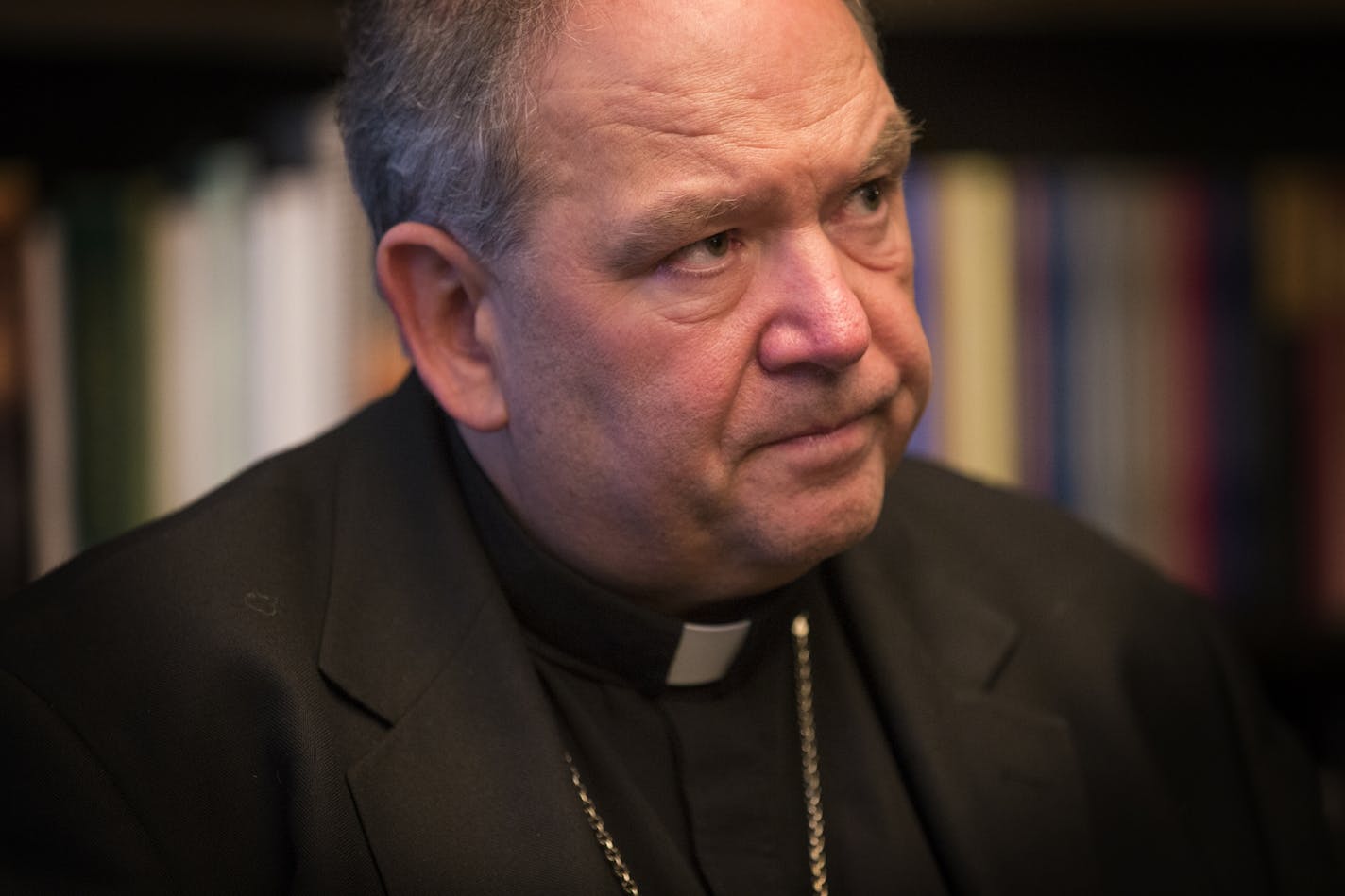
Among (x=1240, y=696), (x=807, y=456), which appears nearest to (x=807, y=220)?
(x=807, y=456)

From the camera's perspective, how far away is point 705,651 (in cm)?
142

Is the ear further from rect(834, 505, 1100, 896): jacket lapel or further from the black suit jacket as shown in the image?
rect(834, 505, 1100, 896): jacket lapel

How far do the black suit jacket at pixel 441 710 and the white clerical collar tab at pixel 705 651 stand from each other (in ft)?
0.48

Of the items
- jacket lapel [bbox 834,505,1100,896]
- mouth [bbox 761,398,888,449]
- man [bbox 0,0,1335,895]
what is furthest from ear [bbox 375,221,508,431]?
jacket lapel [bbox 834,505,1100,896]

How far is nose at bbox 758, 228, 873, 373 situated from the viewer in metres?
1.22

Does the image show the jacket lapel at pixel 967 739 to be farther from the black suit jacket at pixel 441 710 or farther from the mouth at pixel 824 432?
the mouth at pixel 824 432

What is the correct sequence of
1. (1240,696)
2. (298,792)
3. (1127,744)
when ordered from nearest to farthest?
(298,792), (1127,744), (1240,696)

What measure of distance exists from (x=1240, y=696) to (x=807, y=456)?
694 millimetres

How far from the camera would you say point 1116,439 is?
2.17 meters

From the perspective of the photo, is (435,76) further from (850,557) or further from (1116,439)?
(1116,439)

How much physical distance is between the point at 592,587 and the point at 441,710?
17 cm

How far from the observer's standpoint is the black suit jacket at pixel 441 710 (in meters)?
1.24

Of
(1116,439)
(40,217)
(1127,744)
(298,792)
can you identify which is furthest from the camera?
(1116,439)

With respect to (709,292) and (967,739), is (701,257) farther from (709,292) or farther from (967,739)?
(967,739)
